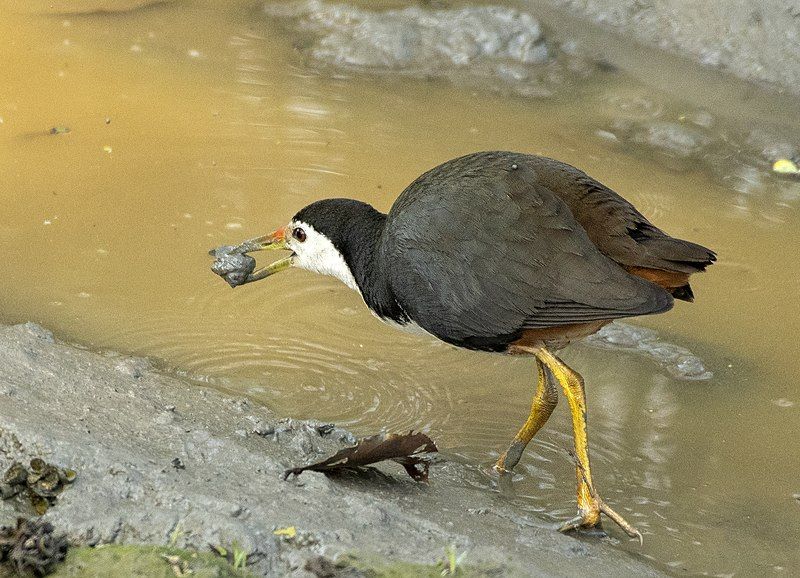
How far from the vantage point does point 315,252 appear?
4.44 meters

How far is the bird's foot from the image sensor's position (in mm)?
3748

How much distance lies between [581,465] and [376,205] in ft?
8.17

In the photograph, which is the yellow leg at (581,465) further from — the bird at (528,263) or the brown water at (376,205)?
the brown water at (376,205)

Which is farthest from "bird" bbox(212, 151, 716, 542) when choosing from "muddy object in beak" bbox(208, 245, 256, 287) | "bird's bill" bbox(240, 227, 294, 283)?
"muddy object in beak" bbox(208, 245, 256, 287)

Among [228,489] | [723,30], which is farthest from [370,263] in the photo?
[723,30]

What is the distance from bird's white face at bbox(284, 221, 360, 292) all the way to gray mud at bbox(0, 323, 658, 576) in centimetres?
64

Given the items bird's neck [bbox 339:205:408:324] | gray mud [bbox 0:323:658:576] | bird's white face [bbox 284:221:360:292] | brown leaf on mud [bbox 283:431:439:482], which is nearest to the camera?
gray mud [bbox 0:323:658:576]

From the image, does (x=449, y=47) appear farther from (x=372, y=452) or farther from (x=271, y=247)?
(x=372, y=452)

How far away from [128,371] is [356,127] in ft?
9.67

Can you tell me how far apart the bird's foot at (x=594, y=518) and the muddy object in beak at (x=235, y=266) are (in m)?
1.68

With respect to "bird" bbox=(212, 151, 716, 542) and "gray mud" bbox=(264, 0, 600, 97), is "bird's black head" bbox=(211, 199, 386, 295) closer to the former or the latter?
"bird" bbox=(212, 151, 716, 542)

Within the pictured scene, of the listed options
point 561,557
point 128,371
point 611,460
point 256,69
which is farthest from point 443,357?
point 256,69

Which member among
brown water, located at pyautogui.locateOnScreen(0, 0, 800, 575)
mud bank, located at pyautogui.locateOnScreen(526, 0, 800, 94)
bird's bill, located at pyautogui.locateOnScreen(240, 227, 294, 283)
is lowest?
brown water, located at pyautogui.locateOnScreen(0, 0, 800, 575)

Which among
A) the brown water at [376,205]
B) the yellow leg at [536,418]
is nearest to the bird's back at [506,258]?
the yellow leg at [536,418]
